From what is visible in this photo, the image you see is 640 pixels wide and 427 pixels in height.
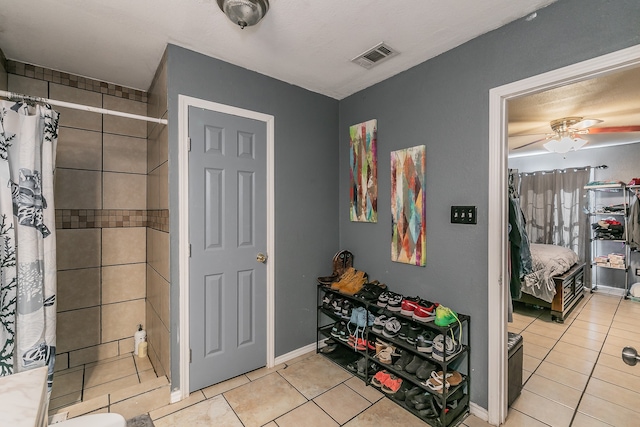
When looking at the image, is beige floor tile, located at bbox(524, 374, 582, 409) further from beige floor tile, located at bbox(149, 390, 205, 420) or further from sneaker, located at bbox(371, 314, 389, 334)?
beige floor tile, located at bbox(149, 390, 205, 420)

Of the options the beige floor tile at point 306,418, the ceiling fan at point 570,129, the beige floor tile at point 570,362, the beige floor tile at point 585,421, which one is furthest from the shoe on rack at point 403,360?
the ceiling fan at point 570,129

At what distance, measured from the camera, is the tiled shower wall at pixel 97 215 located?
7.38ft

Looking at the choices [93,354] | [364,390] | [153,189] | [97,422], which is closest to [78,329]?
[93,354]

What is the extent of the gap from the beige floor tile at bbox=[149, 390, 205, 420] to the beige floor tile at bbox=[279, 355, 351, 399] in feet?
2.06

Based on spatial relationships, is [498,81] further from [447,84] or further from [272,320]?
[272,320]

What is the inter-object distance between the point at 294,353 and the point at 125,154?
2.36 m

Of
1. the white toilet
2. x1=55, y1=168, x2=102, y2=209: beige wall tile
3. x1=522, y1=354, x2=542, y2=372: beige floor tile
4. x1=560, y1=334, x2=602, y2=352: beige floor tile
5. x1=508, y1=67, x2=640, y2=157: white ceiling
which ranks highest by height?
x1=508, y1=67, x2=640, y2=157: white ceiling

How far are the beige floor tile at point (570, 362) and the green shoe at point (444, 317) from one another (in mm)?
1557

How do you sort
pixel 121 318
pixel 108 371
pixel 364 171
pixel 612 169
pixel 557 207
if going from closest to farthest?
1. pixel 108 371
2. pixel 121 318
3. pixel 364 171
4. pixel 612 169
5. pixel 557 207

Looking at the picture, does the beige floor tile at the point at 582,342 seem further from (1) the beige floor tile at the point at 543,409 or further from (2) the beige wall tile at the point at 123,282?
(2) the beige wall tile at the point at 123,282

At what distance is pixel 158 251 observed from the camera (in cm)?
219

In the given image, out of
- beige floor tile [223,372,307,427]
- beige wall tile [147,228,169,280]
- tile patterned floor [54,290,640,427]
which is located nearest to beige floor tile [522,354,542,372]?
tile patterned floor [54,290,640,427]

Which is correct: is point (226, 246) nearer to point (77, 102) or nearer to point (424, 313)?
point (424, 313)

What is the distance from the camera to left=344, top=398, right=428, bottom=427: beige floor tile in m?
1.76
